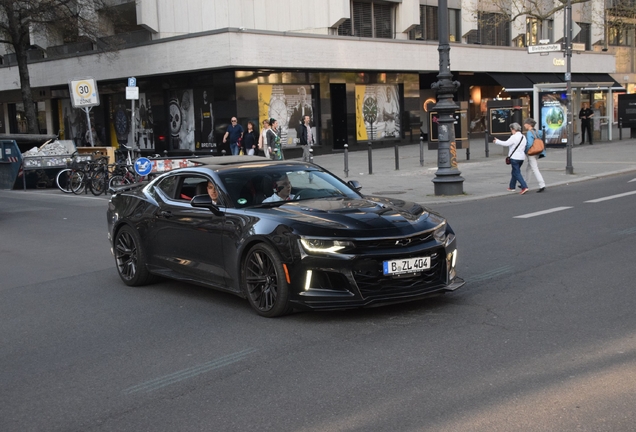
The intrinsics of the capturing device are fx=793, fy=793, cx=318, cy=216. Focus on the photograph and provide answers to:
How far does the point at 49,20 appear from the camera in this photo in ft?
111

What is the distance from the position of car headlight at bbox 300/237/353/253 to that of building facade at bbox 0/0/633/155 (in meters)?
24.5

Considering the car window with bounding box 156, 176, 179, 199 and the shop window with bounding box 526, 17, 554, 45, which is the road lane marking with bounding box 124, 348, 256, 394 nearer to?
the car window with bounding box 156, 176, 179, 199

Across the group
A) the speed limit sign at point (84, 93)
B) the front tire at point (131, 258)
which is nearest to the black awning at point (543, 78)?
the speed limit sign at point (84, 93)

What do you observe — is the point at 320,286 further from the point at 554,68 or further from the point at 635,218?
the point at 554,68

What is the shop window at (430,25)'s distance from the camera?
41281 millimetres

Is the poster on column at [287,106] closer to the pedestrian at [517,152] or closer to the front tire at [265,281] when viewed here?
the pedestrian at [517,152]

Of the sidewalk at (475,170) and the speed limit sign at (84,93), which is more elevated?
A: the speed limit sign at (84,93)

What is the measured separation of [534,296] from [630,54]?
5765 centimetres

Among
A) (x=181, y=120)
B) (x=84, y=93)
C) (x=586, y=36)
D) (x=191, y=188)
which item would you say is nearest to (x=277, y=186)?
(x=191, y=188)

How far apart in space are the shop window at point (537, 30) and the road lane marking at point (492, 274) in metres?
41.6

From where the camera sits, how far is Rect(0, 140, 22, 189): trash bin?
25.1m

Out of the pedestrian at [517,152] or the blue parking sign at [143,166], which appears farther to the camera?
the blue parking sign at [143,166]

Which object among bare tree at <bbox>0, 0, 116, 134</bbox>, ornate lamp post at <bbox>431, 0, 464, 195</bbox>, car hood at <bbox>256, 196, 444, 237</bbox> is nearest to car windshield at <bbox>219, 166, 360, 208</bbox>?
car hood at <bbox>256, 196, 444, 237</bbox>

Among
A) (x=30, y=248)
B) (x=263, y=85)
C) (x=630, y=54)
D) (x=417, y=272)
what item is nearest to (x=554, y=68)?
(x=630, y=54)
